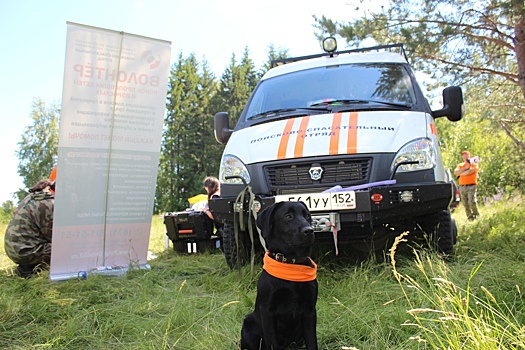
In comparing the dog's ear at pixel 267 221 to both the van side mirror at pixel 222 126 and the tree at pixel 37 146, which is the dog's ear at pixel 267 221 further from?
the tree at pixel 37 146

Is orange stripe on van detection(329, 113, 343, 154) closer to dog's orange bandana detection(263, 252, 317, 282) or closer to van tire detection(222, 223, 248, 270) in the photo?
van tire detection(222, 223, 248, 270)

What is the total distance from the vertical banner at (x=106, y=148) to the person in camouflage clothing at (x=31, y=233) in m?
0.51

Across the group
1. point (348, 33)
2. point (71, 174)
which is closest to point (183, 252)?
point (71, 174)

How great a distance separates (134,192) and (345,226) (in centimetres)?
315

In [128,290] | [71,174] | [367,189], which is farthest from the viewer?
[71,174]

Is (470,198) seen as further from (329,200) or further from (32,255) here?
(32,255)

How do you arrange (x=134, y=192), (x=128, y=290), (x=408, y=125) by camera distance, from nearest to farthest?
(x=408, y=125)
(x=128, y=290)
(x=134, y=192)

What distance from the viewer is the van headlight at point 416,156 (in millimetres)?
3812

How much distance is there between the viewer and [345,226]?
374 centimetres

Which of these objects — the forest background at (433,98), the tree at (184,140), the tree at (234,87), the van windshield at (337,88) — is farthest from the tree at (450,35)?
the tree at (234,87)

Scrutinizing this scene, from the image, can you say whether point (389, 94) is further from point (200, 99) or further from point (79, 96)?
point (200, 99)

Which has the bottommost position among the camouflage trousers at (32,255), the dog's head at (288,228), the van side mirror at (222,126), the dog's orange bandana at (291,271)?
the camouflage trousers at (32,255)

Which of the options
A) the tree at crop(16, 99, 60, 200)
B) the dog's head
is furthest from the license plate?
the tree at crop(16, 99, 60, 200)

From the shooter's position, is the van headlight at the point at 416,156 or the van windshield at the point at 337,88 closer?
the van headlight at the point at 416,156
